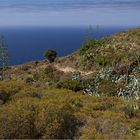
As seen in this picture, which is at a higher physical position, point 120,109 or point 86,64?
point 120,109

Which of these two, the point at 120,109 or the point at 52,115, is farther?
the point at 120,109

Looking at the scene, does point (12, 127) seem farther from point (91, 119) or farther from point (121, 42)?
point (121, 42)

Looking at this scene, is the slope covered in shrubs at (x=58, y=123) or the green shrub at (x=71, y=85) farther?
the green shrub at (x=71, y=85)

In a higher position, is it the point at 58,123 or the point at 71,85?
the point at 58,123

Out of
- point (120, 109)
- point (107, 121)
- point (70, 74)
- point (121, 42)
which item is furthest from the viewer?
point (121, 42)

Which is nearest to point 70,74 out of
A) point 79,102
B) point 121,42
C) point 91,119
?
point 121,42

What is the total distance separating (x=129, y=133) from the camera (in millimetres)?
13344

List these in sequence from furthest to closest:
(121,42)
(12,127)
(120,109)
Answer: (121,42), (120,109), (12,127)

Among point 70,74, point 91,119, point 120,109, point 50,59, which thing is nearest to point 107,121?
point 91,119

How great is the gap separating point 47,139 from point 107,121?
2.36 meters

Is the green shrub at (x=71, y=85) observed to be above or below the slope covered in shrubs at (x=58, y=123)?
below

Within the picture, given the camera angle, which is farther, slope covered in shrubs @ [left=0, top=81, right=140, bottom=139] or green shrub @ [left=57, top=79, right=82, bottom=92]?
green shrub @ [left=57, top=79, right=82, bottom=92]

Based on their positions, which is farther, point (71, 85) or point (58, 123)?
point (71, 85)

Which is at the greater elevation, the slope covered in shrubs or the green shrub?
the slope covered in shrubs
